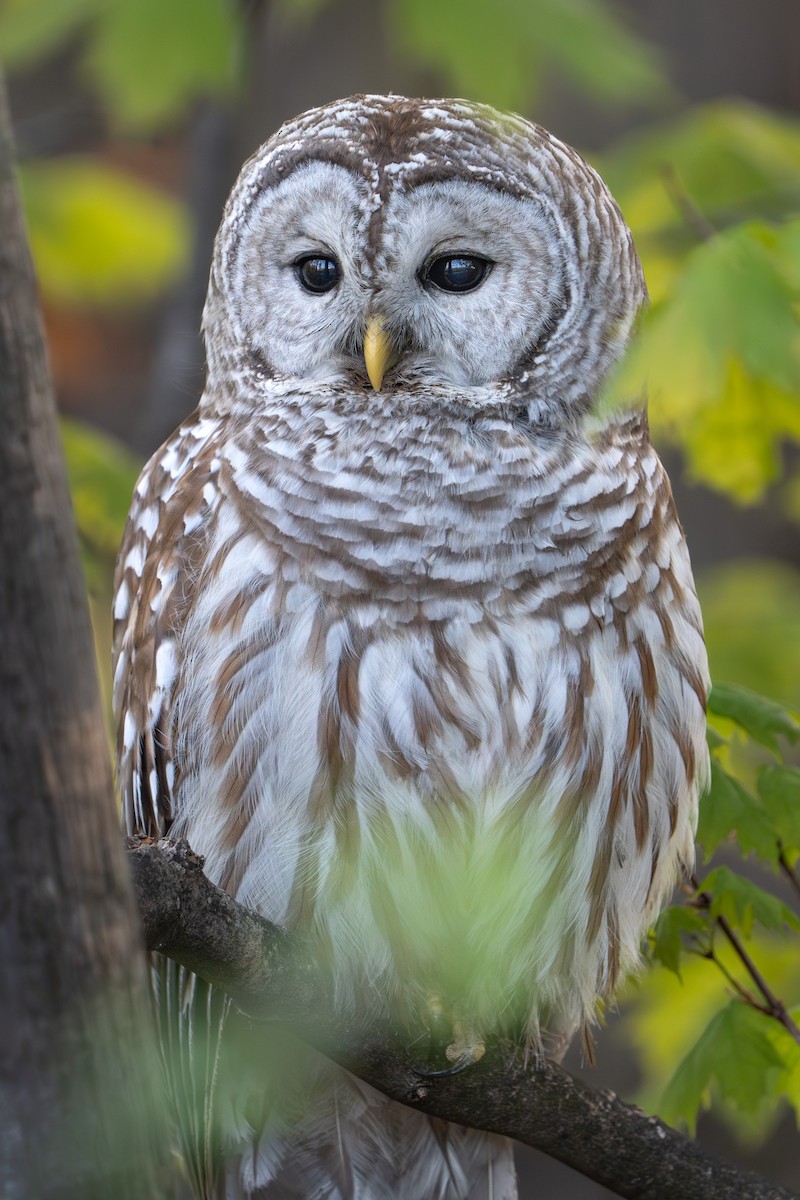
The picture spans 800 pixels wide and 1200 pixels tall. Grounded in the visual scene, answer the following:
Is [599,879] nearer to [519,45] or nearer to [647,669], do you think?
[647,669]

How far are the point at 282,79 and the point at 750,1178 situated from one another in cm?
481

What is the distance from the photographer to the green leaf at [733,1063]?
248cm

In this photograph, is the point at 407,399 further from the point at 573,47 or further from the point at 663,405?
the point at 573,47

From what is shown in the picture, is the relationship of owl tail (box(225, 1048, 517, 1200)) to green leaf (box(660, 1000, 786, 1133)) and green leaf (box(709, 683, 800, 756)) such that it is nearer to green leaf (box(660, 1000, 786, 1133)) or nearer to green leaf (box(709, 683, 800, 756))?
green leaf (box(660, 1000, 786, 1133))

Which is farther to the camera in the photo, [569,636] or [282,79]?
[282,79]

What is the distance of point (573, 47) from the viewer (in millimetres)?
2068

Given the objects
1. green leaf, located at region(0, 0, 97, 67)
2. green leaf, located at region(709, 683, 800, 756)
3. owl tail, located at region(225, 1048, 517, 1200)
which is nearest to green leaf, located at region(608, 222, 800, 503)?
green leaf, located at region(709, 683, 800, 756)

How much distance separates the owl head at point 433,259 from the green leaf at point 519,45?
0.14 metres

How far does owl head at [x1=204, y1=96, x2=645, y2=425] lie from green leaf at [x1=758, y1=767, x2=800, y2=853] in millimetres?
737

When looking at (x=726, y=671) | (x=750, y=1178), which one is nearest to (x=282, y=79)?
(x=726, y=671)

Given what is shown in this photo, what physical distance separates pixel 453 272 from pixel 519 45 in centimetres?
69

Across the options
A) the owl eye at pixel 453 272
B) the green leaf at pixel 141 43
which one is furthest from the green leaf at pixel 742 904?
the green leaf at pixel 141 43

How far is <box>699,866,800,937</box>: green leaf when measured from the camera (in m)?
2.43

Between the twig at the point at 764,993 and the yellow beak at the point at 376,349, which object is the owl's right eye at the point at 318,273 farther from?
the twig at the point at 764,993
